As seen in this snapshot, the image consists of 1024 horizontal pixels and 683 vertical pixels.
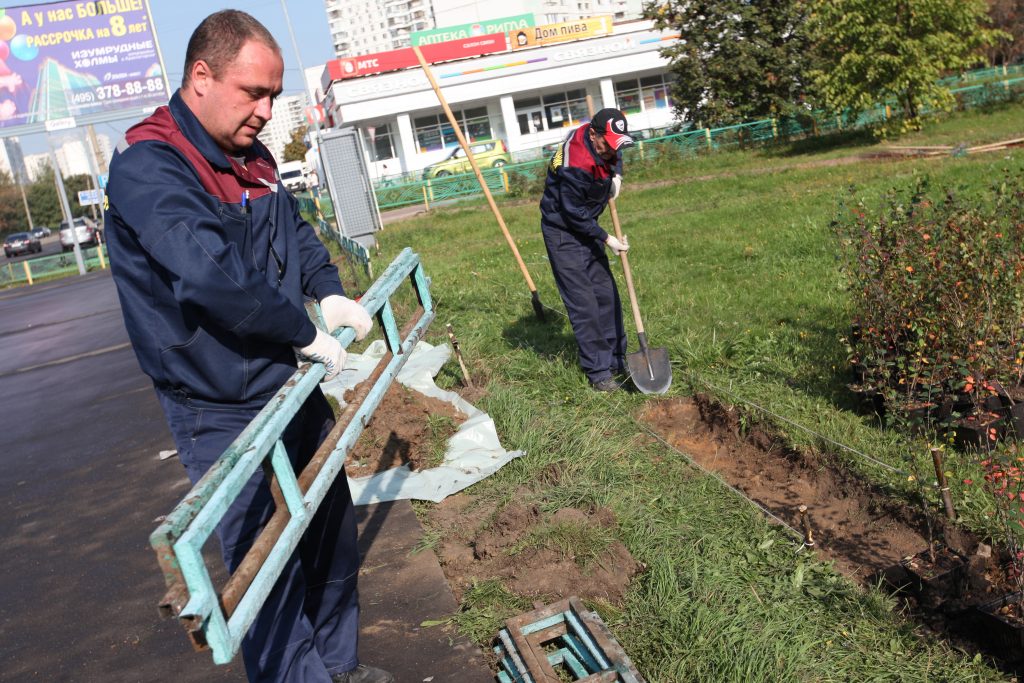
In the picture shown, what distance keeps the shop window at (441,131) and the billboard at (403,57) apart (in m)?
3.02

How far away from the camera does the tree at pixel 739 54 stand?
27.9 metres

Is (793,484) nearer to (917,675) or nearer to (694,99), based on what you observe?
(917,675)

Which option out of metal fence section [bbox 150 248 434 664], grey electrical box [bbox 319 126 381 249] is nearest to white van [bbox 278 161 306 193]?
grey electrical box [bbox 319 126 381 249]

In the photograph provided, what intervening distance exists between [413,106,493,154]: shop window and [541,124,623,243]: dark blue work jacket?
45.9 m

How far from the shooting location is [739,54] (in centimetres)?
2800

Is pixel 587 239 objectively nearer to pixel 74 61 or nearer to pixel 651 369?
pixel 651 369

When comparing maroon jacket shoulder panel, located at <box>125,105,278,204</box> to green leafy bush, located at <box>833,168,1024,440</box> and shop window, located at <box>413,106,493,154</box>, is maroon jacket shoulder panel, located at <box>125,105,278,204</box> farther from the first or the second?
shop window, located at <box>413,106,493,154</box>

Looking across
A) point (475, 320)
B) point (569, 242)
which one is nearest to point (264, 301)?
point (569, 242)

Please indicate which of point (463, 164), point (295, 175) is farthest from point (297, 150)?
point (463, 164)

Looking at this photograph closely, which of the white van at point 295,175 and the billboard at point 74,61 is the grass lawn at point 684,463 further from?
the white van at point 295,175

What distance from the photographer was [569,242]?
6570 mm

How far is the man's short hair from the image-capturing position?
257 centimetres

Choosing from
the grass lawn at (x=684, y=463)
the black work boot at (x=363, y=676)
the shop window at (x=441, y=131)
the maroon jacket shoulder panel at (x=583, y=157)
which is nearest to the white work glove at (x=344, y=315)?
the black work boot at (x=363, y=676)

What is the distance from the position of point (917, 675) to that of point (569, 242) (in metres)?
4.04
